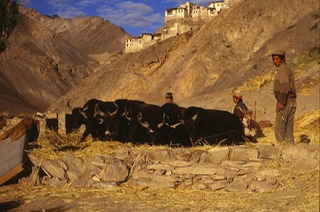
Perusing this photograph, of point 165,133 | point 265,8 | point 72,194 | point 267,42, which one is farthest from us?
point 265,8

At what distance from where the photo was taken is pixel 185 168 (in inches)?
318

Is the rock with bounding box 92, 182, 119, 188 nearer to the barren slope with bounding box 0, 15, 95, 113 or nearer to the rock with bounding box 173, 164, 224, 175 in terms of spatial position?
the rock with bounding box 173, 164, 224, 175

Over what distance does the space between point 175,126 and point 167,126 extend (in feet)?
0.82

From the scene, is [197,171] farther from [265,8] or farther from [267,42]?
[265,8]

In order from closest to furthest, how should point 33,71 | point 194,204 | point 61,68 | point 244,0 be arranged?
point 194,204 → point 244,0 → point 33,71 → point 61,68

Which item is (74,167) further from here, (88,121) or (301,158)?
(88,121)

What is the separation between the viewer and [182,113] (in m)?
12.4

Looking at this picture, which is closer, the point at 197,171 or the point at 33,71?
the point at 197,171

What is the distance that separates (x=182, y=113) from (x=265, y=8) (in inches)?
1217

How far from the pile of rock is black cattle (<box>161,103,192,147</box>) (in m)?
3.18

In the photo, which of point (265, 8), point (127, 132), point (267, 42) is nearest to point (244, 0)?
point (265, 8)

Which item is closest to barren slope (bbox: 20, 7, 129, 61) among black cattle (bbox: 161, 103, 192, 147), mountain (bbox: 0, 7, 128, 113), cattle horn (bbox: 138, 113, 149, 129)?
mountain (bbox: 0, 7, 128, 113)

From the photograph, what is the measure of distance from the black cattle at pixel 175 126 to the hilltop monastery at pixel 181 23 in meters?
38.0

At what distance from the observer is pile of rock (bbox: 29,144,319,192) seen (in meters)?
7.80
